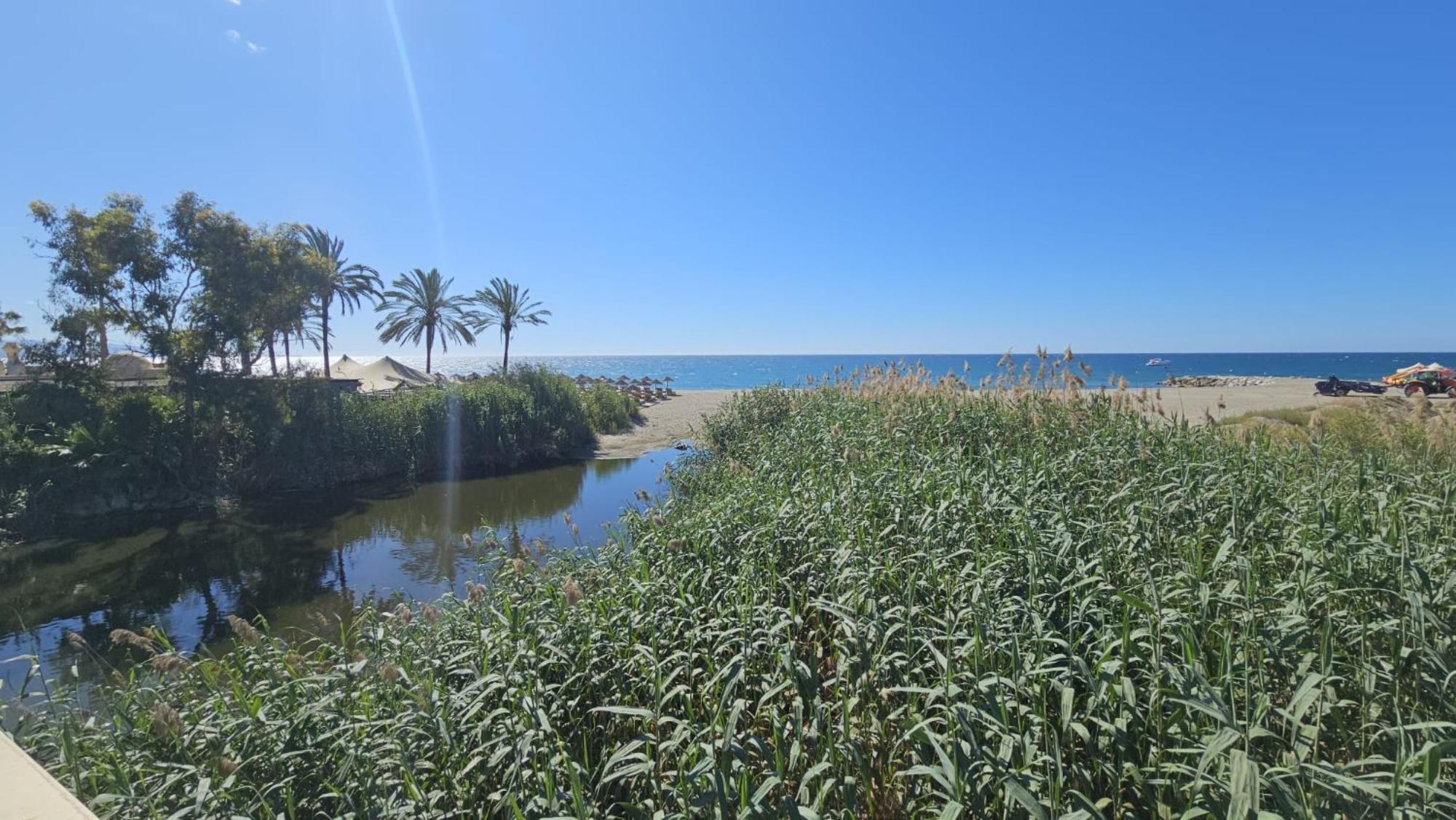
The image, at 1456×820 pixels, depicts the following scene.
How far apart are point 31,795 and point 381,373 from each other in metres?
30.7

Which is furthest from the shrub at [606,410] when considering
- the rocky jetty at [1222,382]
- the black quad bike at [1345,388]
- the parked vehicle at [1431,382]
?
the rocky jetty at [1222,382]

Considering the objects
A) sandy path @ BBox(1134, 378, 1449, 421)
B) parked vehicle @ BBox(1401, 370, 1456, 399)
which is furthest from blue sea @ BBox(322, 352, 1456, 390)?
parked vehicle @ BBox(1401, 370, 1456, 399)

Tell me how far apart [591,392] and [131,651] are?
19.0 m

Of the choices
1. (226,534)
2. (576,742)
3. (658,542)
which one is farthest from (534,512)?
(576,742)

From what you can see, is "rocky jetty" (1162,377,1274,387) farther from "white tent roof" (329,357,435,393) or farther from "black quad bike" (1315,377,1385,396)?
"white tent roof" (329,357,435,393)

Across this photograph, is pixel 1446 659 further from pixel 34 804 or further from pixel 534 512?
pixel 534 512

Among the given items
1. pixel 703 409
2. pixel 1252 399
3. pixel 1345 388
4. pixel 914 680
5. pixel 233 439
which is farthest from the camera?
pixel 703 409

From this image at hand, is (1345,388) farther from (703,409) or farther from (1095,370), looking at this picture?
(1095,370)

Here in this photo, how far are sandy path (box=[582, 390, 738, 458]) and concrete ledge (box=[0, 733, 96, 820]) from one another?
1383 cm

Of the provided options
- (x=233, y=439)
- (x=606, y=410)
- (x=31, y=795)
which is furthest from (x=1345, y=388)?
(x=233, y=439)

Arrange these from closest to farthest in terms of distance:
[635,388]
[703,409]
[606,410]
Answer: [606,410] < [703,409] < [635,388]

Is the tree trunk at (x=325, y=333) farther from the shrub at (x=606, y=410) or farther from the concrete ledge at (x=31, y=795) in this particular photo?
the concrete ledge at (x=31, y=795)

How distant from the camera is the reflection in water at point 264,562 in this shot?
770 centimetres

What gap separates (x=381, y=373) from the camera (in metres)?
29.5
